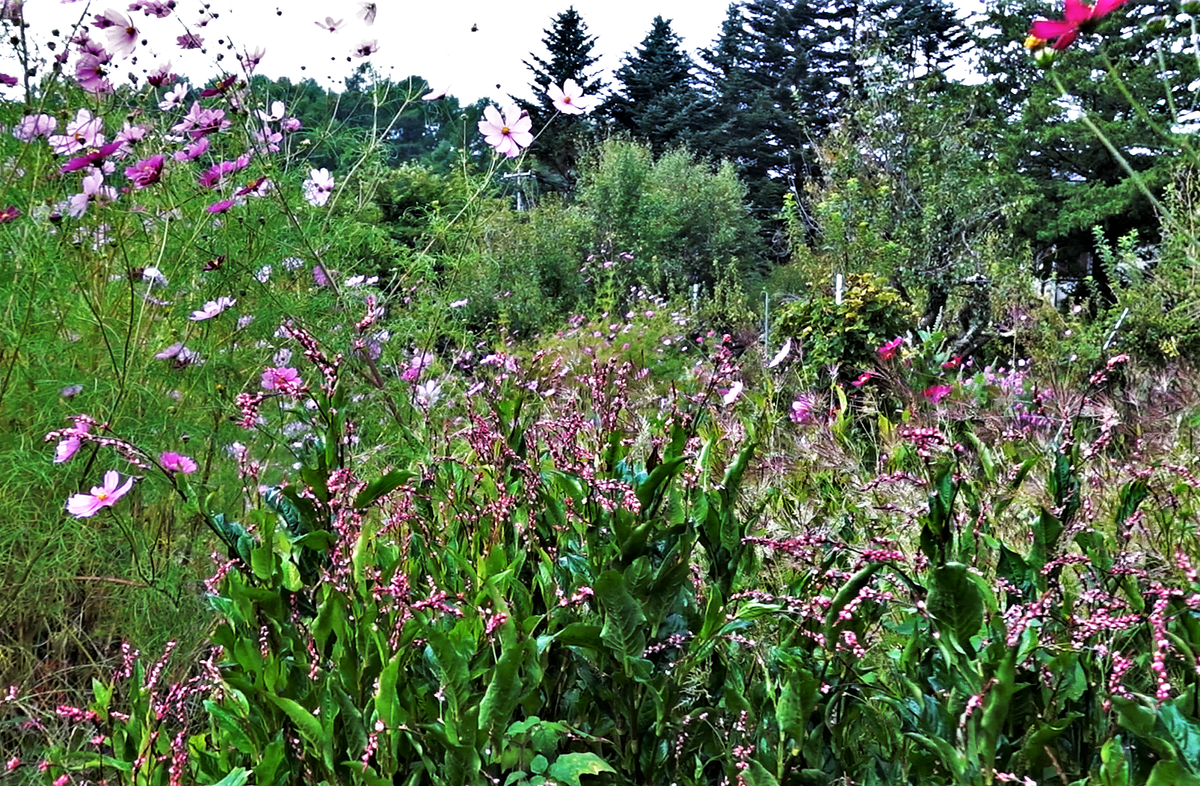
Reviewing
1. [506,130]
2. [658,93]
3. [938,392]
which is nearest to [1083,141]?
[658,93]

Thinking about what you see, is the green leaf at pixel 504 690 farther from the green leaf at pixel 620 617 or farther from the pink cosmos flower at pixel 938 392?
the pink cosmos flower at pixel 938 392

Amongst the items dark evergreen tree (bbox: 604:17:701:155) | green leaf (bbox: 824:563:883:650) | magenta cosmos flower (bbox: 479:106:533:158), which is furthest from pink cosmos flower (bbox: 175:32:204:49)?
dark evergreen tree (bbox: 604:17:701:155)

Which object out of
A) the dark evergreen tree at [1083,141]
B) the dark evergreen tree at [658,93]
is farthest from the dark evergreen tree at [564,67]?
the dark evergreen tree at [1083,141]

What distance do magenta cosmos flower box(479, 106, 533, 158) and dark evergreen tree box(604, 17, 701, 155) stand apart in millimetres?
20211

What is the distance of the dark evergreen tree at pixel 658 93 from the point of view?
2277 centimetres

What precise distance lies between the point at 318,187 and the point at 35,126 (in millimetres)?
1031

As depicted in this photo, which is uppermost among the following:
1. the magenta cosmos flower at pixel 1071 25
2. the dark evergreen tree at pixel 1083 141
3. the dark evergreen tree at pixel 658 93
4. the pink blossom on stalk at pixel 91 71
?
the dark evergreen tree at pixel 658 93

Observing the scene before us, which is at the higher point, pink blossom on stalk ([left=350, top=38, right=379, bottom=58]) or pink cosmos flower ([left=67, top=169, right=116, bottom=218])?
pink blossom on stalk ([left=350, top=38, right=379, bottom=58])

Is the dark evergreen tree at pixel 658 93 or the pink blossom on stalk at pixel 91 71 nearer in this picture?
the pink blossom on stalk at pixel 91 71

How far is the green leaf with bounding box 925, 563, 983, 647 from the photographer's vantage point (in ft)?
2.72

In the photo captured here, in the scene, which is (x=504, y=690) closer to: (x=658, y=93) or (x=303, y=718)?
(x=303, y=718)

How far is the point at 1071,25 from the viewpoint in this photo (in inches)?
51.4

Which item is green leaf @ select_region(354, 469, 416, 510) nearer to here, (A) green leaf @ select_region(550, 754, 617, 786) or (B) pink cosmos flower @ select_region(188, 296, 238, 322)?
(A) green leaf @ select_region(550, 754, 617, 786)

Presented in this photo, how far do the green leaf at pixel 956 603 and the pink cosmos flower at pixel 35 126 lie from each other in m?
2.02
